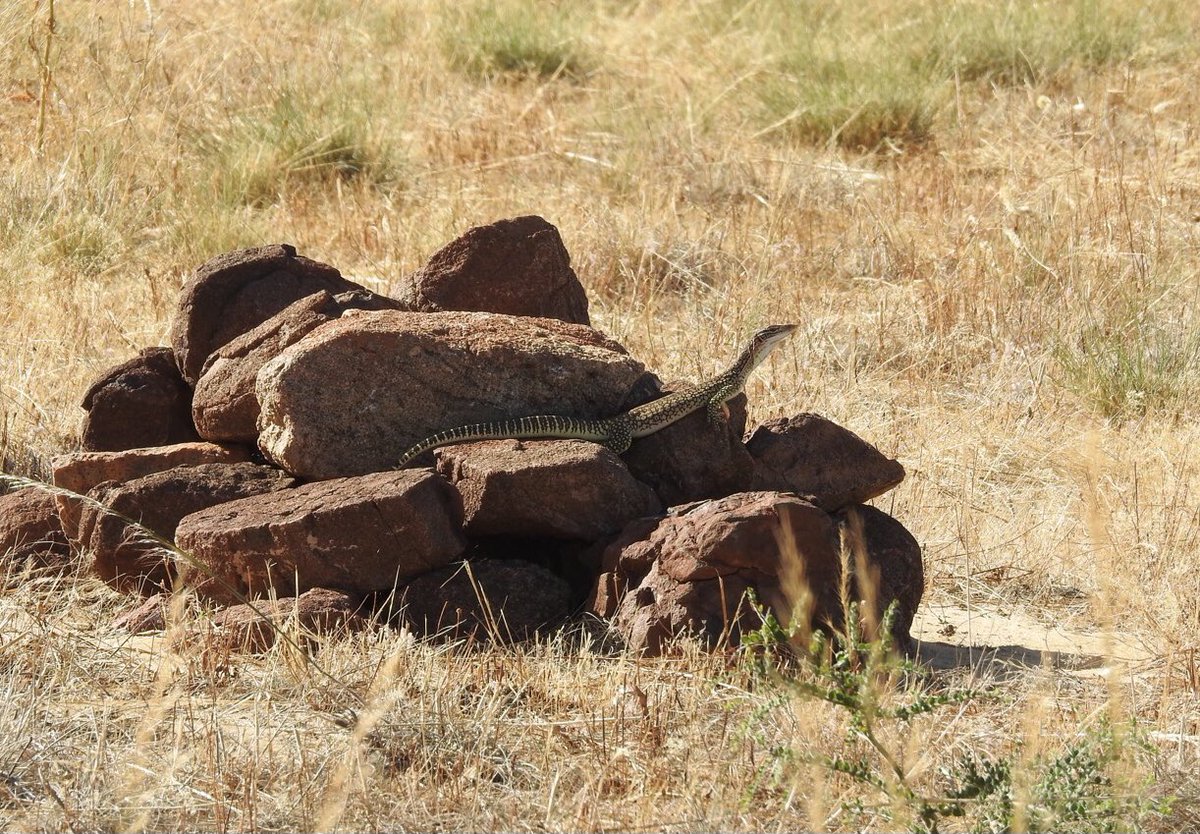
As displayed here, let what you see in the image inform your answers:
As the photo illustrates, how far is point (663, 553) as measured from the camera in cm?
456

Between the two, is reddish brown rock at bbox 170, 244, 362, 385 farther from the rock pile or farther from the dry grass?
the dry grass

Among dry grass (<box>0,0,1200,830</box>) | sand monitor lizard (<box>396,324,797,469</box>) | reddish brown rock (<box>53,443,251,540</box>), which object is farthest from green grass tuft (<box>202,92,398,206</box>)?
sand monitor lizard (<box>396,324,797,469</box>)

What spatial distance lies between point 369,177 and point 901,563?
259 inches

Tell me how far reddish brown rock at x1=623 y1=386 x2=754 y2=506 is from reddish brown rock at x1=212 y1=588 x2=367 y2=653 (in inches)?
48.6

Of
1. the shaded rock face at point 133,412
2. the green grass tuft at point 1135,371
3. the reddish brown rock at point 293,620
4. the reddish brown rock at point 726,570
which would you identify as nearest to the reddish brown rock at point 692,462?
the reddish brown rock at point 726,570

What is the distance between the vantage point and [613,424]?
211 inches

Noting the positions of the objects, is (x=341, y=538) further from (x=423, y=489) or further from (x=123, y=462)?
(x=123, y=462)

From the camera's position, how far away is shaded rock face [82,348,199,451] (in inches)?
231

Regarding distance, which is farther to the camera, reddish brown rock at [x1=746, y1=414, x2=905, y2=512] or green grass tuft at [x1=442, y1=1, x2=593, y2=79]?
green grass tuft at [x1=442, y1=1, x2=593, y2=79]

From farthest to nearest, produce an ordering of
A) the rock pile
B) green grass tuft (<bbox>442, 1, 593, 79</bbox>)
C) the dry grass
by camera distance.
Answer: green grass tuft (<bbox>442, 1, 593, 79</bbox>) < the rock pile < the dry grass

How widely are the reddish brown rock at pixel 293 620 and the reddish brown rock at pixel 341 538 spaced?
79 millimetres

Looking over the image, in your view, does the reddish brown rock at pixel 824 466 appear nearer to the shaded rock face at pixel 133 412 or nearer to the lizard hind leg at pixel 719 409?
the lizard hind leg at pixel 719 409

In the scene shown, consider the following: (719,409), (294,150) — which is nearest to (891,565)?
(719,409)

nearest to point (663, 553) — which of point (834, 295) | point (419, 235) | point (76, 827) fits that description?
point (76, 827)
